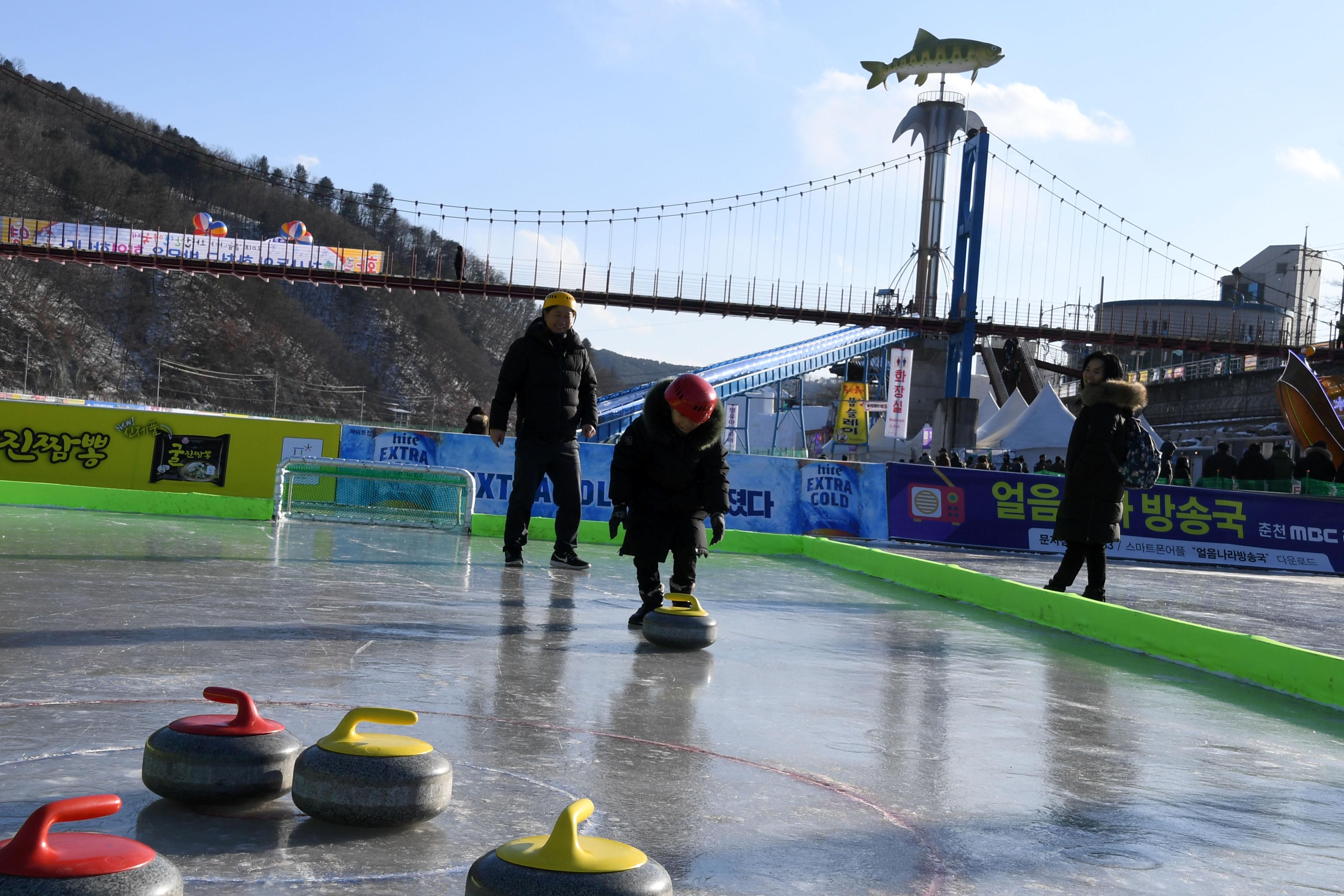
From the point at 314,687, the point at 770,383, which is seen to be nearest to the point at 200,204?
the point at 770,383

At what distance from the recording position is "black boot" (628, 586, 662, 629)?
478cm

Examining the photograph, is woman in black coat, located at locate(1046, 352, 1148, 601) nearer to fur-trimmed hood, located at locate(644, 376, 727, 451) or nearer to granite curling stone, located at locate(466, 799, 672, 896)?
fur-trimmed hood, located at locate(644, 376, 727, 451)

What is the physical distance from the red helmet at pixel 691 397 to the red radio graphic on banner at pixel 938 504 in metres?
8.64

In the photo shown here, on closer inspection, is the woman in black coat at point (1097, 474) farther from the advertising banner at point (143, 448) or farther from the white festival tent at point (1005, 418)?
the white festival tent at point (1005, 418)

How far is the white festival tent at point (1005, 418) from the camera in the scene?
109ft

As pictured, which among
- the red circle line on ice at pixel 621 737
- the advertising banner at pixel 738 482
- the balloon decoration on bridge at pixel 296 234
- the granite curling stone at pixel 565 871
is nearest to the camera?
the granite curling stone at pixel 565 871

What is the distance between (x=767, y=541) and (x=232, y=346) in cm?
6072

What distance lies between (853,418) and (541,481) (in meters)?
30.5

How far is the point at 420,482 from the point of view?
10258 mm

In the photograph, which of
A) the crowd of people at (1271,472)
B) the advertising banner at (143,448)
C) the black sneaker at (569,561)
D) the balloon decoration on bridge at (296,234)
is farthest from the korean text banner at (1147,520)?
the balloon decoration on bridge at (296,234)

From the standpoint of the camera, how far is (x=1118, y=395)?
21.1 feet

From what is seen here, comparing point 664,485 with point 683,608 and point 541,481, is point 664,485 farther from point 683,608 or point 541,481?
point 541,481

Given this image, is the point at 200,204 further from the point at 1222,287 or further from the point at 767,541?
the point at 767,541

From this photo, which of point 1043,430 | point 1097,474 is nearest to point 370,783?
point 1097,474
